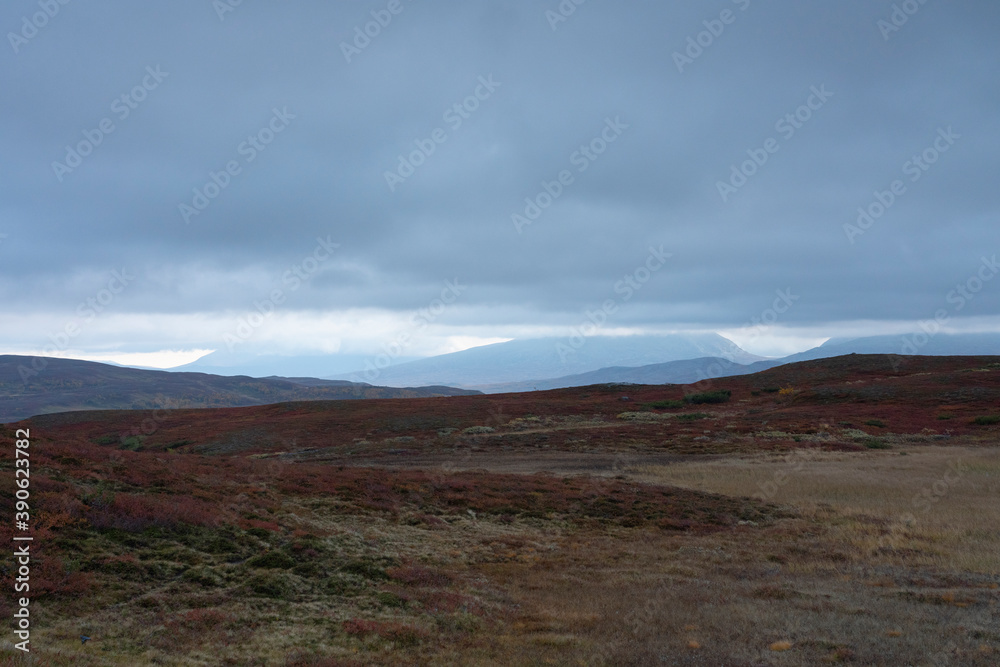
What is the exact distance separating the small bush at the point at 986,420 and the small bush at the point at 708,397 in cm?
2954

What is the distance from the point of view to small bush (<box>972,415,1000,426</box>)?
46625 mm

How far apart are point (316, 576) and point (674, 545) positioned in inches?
451

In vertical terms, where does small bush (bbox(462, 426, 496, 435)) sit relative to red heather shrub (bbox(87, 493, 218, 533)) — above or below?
below

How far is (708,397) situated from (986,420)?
102 ft

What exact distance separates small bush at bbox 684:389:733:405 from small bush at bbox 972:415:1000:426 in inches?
1163

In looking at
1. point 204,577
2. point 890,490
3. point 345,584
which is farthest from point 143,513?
point 890,490

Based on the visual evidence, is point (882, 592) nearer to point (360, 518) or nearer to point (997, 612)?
point (997, 612)

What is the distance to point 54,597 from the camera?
31.2ft

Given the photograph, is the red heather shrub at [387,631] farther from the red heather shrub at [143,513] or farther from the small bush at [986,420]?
the small bush at [986,420]

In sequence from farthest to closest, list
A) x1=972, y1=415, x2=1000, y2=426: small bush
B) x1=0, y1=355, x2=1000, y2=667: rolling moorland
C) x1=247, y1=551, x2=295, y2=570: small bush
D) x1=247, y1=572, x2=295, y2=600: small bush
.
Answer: x1=972, y1=415, x2=1000, y2=426: small bush
x1=247, y1=551, x2=295, y2=570: small bush
x1=247, y1=572, x2=295, y2=600: small bush
x1=0, y1=355, x2=1000, y2=667: rolling moorland

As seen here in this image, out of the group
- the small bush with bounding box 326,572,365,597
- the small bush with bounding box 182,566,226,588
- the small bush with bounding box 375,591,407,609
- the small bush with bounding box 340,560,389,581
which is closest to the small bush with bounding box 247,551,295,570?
the small bush with bounding box 182,566,226,588

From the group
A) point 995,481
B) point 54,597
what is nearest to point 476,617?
point 54,597

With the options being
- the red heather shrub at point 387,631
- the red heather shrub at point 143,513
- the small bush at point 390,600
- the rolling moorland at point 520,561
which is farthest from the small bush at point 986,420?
the red heather shrub at point 143,513

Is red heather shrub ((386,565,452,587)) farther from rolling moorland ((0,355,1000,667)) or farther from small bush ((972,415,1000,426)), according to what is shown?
small bush ((972,415,1000,426))
